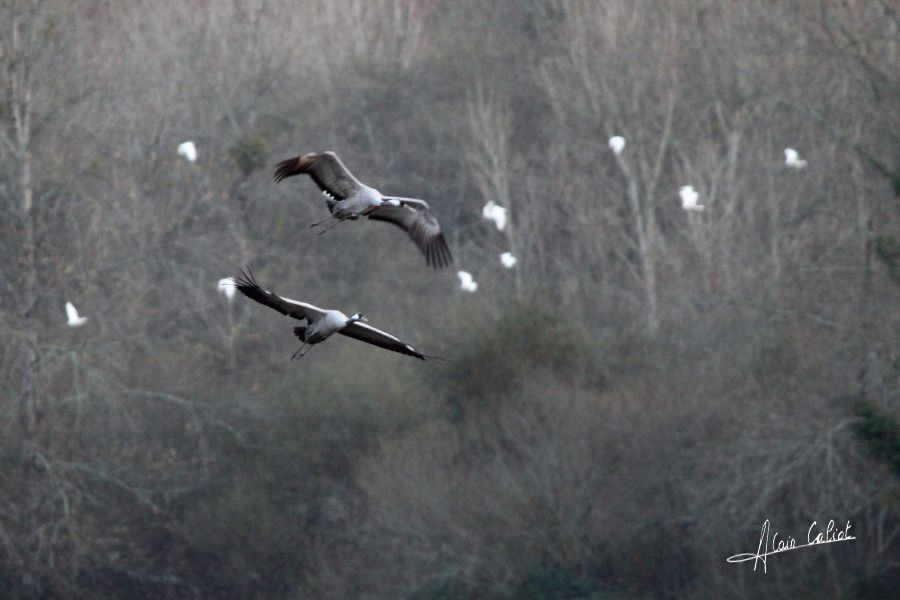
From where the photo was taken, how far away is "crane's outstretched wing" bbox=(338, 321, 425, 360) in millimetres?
12117

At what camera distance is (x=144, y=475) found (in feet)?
98.5

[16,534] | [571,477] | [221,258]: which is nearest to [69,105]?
[221,258]

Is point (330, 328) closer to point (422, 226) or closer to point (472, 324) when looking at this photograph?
point (422, 226)

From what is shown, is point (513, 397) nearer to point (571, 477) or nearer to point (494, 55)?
point (571, 477)

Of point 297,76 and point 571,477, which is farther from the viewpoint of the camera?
point 297,76

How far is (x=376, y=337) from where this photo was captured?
12500mm

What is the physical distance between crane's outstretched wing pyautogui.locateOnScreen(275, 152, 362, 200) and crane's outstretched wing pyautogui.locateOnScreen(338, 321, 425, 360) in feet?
4.94

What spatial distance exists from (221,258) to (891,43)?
13.7m

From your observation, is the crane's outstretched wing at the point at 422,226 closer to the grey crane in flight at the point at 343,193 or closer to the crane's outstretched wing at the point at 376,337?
the grey crane in flight at the point at 343,193

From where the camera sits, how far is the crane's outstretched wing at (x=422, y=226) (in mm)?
14695

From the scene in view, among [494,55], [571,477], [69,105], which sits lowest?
[571,477]
